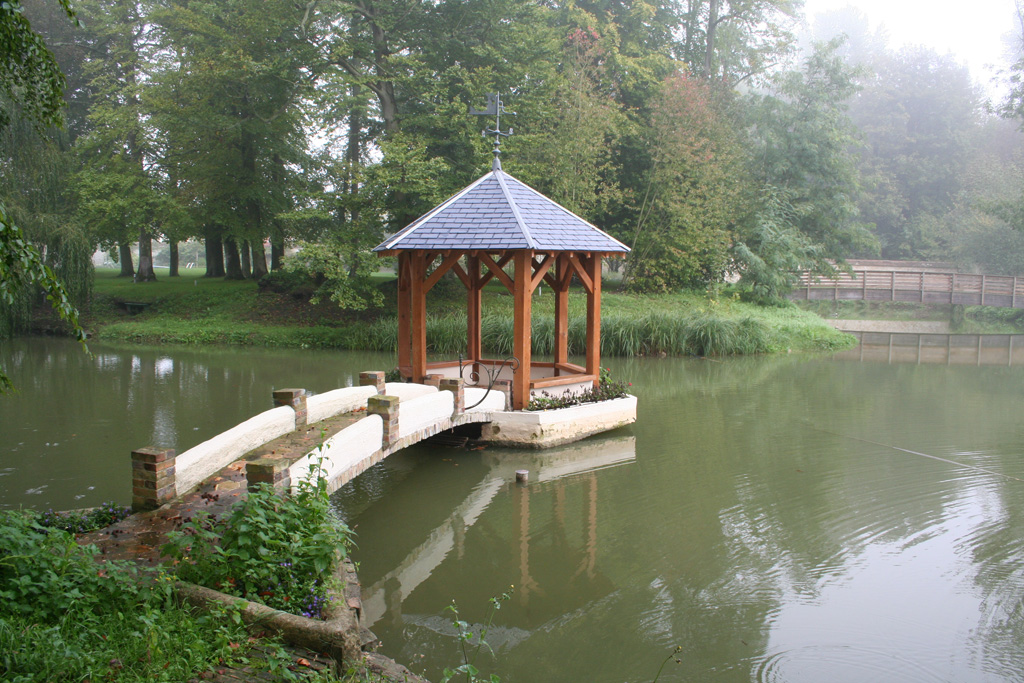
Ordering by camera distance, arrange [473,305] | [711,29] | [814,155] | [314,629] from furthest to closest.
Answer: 1. [711,29]
2. [814,155]
3. [473,305]
4. [314,629]

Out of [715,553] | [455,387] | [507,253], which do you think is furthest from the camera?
[507,253]

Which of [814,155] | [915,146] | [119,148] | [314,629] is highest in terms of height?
[915,146]

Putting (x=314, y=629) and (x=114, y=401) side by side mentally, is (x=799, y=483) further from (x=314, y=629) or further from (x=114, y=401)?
(x=114, y=401)

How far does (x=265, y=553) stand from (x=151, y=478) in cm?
165

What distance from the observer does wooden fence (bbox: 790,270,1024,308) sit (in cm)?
2809

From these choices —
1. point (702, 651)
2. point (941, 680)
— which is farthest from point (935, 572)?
point (702, 651)

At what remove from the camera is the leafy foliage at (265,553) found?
13.2 feet

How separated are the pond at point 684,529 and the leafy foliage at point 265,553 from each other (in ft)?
2.77

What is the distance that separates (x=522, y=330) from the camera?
990 cm

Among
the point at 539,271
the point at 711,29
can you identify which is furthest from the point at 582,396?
the point at 711,29

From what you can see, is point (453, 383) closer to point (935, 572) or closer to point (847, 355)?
point (935, 572)

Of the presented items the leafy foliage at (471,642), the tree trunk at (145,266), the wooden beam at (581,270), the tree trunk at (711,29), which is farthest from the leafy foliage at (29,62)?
the tree trunk at (711,29)

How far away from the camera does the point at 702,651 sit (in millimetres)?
4695

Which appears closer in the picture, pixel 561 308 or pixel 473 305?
pixel 561 308
